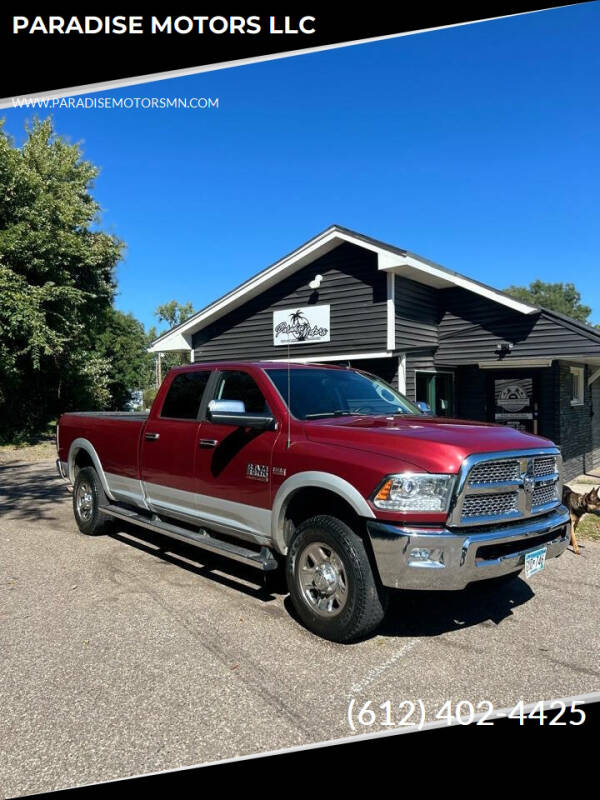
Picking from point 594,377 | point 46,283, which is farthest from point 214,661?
point 46,283

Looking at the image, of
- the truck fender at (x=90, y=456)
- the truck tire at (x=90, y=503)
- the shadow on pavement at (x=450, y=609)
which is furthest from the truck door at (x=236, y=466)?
the truck tire at (x=90, y=503)

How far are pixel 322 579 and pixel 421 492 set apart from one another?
0.99 m

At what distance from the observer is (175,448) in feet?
16.9

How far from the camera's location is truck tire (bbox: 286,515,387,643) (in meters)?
3.51

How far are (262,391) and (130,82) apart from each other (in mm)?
3649

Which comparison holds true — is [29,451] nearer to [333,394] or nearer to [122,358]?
[122,358]

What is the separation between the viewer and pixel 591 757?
265cm

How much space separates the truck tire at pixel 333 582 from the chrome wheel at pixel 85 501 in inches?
141

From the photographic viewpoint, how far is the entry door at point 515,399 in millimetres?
11305

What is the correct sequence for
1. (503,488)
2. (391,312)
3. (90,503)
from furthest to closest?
(391,312) → (90,503) → (503,488)

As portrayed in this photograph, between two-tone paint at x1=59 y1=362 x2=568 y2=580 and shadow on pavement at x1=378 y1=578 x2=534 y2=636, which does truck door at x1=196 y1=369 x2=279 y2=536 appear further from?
shadow on pavement at x1=378 y1=578 x2=534 y2=636

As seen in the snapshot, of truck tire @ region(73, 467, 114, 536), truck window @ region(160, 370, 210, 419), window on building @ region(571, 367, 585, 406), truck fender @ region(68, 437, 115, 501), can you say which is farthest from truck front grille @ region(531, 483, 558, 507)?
window on building @ region(571, 367, 585, 406)

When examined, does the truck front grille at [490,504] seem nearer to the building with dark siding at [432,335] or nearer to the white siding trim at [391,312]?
the building with dark siding at [432,335]

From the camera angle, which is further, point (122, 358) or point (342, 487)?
point (122, 358)
